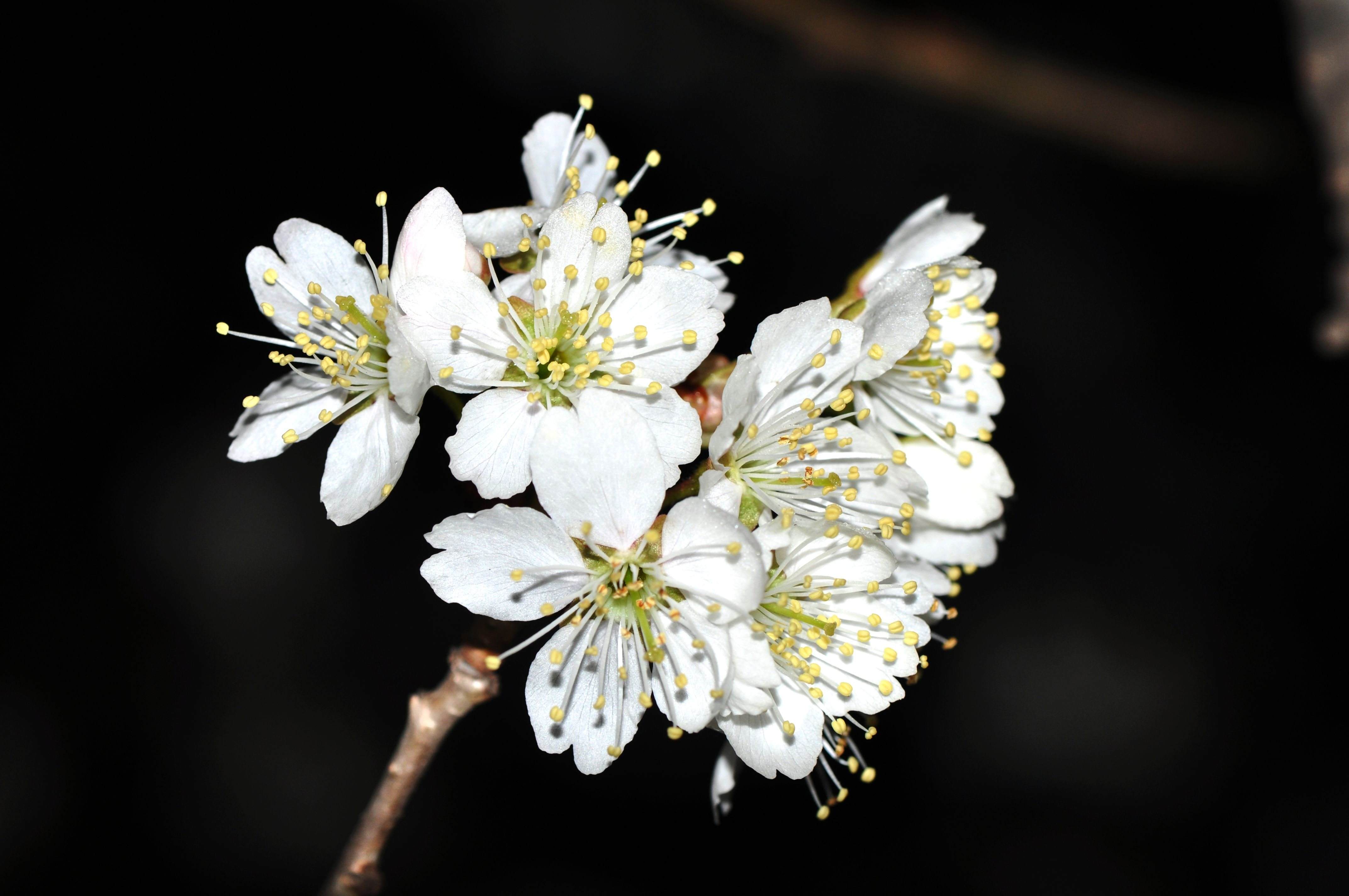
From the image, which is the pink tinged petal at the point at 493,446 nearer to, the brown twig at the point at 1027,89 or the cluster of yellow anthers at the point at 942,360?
the cluster of yellow anthers at the point at 942,360

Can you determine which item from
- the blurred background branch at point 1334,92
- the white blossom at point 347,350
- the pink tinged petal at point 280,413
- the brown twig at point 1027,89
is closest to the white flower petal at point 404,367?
the white blossom at point 347,350

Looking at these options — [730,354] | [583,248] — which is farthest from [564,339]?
[730,354]

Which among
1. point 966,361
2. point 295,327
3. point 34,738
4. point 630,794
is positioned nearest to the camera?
point 295,327

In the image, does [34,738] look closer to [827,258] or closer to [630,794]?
[630,794]

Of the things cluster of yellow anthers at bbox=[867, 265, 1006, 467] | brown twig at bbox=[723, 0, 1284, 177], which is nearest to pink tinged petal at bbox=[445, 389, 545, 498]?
cluster of yellow anthers at bbox=[867, 265, 1006, 467]

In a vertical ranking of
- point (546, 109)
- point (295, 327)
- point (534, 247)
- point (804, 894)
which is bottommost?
point (804, 894)

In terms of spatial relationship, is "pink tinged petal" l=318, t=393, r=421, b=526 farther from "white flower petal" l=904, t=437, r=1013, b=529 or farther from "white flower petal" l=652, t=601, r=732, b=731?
"white flower petal" l=904, t=437, r=1013, b=529

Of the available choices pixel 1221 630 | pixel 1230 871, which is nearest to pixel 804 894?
pixel 1230 871
